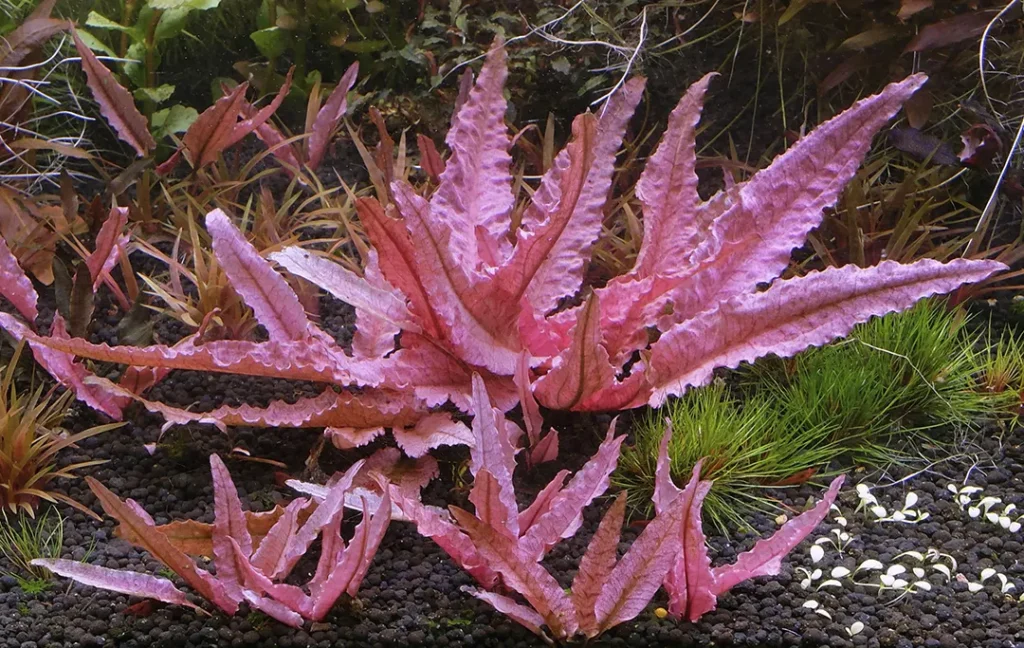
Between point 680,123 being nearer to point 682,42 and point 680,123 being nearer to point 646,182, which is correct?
point 646,182

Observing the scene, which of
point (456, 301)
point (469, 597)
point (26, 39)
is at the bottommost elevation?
point (469, 597)

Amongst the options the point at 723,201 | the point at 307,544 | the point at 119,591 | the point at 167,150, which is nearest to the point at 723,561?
the point at 307,544

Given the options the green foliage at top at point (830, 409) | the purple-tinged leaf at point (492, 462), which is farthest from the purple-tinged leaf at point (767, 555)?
the purple-tinged leaf at point (492, 462)

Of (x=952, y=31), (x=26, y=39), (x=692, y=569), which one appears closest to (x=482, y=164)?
(x=692, y=569)

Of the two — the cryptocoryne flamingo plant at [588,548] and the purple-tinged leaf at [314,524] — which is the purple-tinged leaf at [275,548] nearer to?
the purple-tinged leaf at [314,524]

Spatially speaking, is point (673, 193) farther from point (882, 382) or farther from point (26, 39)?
point (26, 39)
